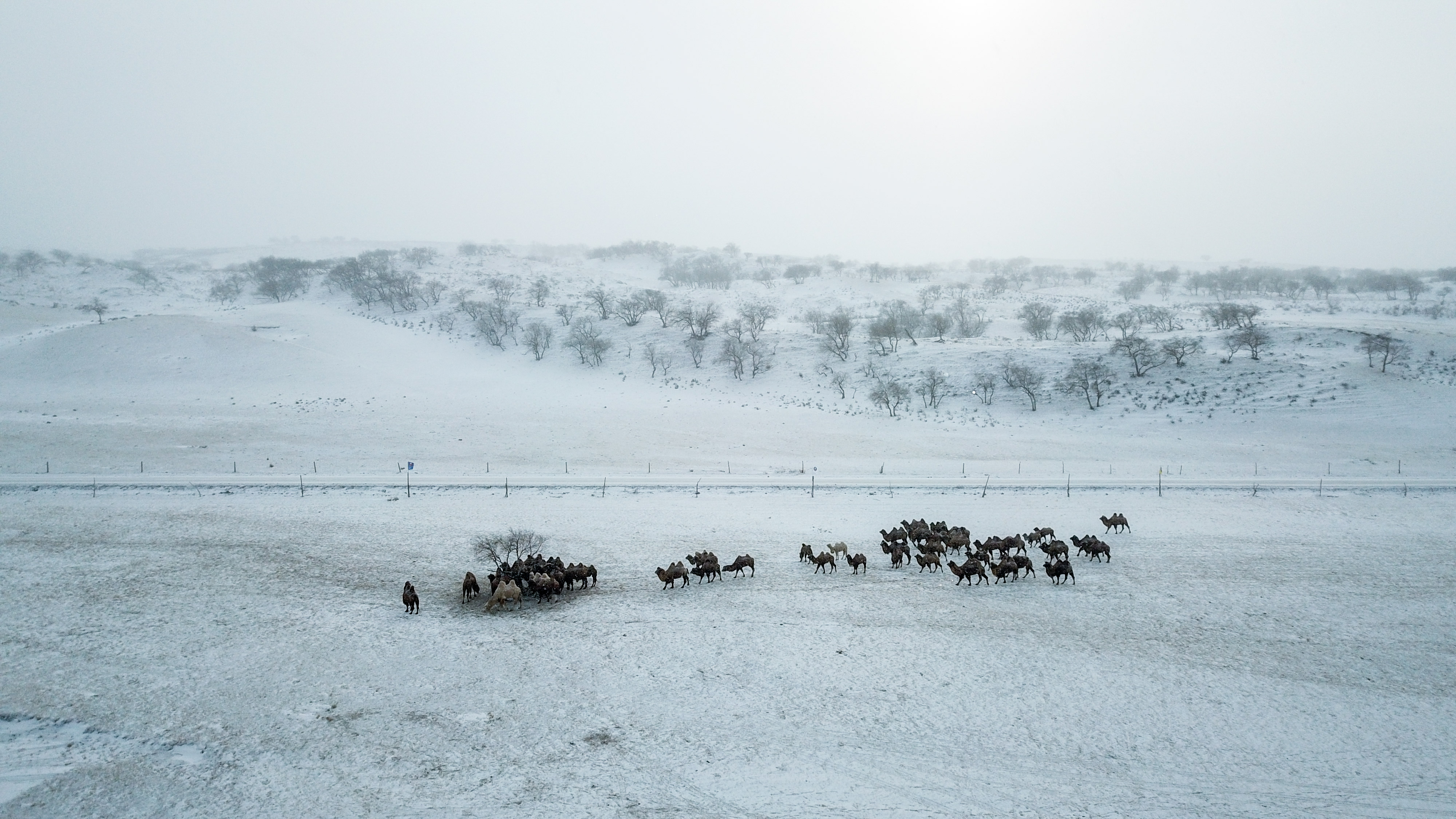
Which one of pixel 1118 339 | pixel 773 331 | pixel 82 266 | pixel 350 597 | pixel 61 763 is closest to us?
pixel 61 763

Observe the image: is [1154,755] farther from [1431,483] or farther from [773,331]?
[773,331]

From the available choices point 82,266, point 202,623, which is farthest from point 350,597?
point 82,266

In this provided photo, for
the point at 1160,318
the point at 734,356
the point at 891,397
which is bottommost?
the point at 891,397

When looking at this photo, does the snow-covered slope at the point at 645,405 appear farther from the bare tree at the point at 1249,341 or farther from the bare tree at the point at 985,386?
the bare tree at the point at 1249,341

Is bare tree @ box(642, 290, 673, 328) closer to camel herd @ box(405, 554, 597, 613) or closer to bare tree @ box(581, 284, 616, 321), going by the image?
bare tree @ box(581, 284, 616, 321)

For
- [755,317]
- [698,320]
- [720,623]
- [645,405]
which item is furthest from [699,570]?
[755,317]

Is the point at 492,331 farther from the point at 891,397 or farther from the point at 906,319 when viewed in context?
the point at 906,319

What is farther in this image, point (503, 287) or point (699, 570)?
point (503, 287)
